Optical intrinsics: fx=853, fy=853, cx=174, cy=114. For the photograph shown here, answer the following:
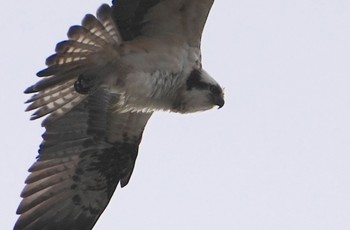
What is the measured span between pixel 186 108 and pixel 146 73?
0.63 m

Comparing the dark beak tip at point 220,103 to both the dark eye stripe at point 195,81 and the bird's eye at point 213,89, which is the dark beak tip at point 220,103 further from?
the dark eye stripe at point 195,81

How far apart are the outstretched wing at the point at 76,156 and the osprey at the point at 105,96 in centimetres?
1

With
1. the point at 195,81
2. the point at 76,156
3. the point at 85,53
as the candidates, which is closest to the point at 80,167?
the point at 76,156

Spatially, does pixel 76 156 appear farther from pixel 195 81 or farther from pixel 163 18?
pixel 163 18

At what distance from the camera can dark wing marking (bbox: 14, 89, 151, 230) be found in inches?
372

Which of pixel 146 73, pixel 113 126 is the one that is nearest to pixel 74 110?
pixel 113 126

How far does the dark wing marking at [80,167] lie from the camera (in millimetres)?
9453

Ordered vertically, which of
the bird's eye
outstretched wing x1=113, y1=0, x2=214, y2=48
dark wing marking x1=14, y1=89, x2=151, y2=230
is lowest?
dark wing marking x1=14, y1=89, x2=151, y2=230

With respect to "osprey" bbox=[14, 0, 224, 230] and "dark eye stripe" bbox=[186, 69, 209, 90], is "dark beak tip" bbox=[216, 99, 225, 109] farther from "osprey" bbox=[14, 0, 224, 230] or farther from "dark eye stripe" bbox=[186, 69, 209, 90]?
"dark eye stripe" bbox=[186, 69, 209, 90]

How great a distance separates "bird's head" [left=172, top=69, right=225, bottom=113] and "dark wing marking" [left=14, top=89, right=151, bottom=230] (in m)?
0.82

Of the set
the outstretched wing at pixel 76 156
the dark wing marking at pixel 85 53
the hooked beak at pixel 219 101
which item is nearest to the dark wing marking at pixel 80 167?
the outstretched wing at pixel 76 156

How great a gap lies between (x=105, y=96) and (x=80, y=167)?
1131 mm

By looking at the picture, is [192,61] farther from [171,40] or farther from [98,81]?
[98,81]

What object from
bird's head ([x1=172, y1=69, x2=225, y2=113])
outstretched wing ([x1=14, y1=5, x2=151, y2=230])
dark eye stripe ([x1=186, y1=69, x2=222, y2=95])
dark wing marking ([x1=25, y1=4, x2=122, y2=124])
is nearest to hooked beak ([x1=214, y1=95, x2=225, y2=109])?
bird's head ([x1=172, y1=69, x2=225, y2=113])
